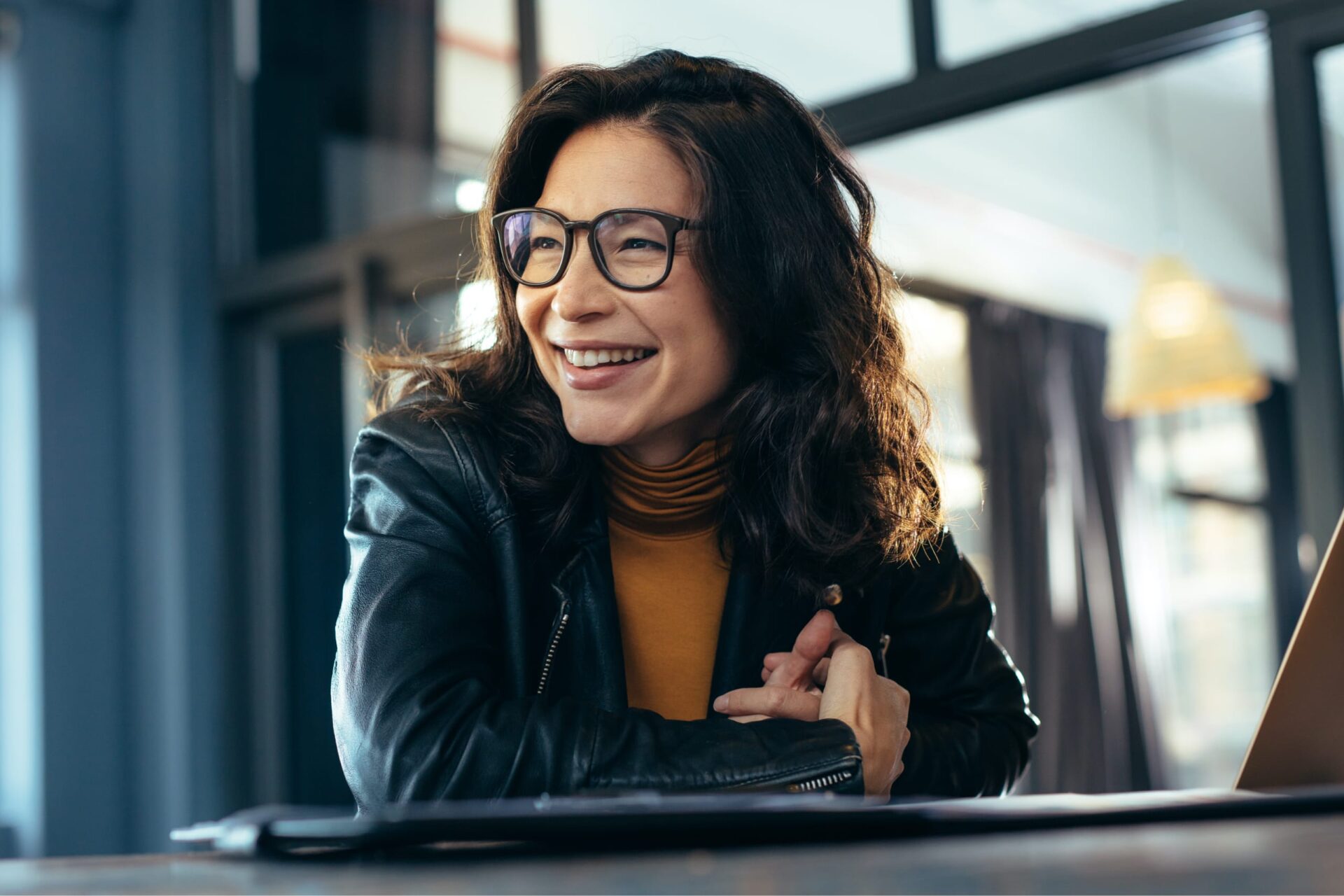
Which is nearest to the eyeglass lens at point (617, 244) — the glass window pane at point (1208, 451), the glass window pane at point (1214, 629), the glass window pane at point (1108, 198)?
the glass window pane at point (1108, 198)

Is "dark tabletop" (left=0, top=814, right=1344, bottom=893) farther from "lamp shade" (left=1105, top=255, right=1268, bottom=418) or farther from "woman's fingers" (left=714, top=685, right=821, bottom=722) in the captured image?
"lamp shade" (left=1105, top=255, right=1268, bottom=418)

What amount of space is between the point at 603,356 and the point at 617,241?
0.34ft

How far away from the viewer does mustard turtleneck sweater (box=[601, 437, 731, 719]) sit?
1.26 m

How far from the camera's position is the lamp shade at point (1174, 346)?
416 centimetres

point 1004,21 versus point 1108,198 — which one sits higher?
point 1108,198

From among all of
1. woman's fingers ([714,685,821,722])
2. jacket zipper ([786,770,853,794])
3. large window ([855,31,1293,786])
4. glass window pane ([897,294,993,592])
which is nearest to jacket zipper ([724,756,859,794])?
jacket zipper ([786,770,853,794])

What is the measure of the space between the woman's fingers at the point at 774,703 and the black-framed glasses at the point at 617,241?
38 centimetres

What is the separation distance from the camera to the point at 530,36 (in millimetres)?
3332

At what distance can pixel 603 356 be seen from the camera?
122 cm

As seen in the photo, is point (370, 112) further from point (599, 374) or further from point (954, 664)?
point (954, 664)

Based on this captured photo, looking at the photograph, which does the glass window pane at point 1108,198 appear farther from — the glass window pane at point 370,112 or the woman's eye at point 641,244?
the woman's eye at point 641,244

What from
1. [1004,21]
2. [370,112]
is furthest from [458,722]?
[370,112]

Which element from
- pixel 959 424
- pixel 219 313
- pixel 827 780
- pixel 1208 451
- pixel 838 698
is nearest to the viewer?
pixel 827 780

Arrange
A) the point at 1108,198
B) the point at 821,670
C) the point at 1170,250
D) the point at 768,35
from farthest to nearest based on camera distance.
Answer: the point at 1170,250
the point at 1108,198
the point at 768,35
the point at 821,670
